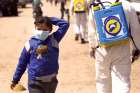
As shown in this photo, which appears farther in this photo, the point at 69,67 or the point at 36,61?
the point at 69,67

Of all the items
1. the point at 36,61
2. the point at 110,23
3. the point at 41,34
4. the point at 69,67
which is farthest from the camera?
the point at 69,67

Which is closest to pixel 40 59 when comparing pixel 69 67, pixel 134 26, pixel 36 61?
pixel 36 61

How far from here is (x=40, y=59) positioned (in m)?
7.33

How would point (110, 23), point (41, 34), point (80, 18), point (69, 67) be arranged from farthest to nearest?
point (80, 18) < point (69, 67) < point (110, 23) < point (41, 34)

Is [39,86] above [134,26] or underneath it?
underneath

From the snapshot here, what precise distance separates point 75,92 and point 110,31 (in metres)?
3.23

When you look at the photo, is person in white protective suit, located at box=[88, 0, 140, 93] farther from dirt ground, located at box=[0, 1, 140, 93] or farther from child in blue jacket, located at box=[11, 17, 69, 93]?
dirt ground, located at box=[0, 1, 140, 93]

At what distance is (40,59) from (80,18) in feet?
36.0

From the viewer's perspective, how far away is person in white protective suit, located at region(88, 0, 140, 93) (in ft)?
25.6

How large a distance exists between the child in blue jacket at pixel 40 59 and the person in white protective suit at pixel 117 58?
74 cm

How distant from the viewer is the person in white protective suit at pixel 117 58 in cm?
779

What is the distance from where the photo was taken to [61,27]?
7.73 m

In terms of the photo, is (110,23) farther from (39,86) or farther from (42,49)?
(39,86)

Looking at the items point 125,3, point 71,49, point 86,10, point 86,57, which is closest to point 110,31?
point 125,3
